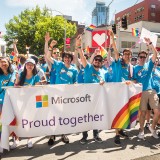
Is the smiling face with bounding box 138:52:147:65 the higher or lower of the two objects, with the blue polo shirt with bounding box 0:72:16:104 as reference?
higher

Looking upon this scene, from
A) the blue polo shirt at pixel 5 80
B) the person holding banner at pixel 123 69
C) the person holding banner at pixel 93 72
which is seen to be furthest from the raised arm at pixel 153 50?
the blue polo shirt at pixel 5 80

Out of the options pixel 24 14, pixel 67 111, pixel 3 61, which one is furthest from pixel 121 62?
pixel 24 14

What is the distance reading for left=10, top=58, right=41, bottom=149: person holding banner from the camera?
15.4 ft

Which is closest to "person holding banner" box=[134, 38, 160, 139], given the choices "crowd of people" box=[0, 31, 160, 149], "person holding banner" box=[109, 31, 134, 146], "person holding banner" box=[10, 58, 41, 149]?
"crowd of people" box=[0, 31, 160, 149]

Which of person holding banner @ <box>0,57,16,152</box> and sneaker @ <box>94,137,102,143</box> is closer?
person holding banner @ <box>0,57,16,152</box>

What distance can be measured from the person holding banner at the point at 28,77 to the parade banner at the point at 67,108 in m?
0.32

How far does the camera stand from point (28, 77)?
4.76 metres

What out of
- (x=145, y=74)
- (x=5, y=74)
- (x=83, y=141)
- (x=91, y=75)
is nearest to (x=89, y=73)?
(x=91, y=75)

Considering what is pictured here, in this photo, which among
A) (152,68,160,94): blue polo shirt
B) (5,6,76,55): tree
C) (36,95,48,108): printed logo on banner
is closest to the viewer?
(36,95,48,108): printed logo on banner

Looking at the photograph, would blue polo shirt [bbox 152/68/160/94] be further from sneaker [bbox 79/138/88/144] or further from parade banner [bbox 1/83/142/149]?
sneaker [bbox 79/138/88/144]

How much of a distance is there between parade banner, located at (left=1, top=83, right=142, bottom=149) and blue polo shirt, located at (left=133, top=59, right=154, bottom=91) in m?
0.33

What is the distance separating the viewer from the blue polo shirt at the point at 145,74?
5.26 metres

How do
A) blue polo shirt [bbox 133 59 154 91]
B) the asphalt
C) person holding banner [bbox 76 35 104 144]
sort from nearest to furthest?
the asphalt → person holding banner [bbox 76 35 104 144] → blue polo shirt [bbox 133 59 154 91]

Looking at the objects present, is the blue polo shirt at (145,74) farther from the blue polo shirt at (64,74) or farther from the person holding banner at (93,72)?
the blue polo shirt at (64,74)
